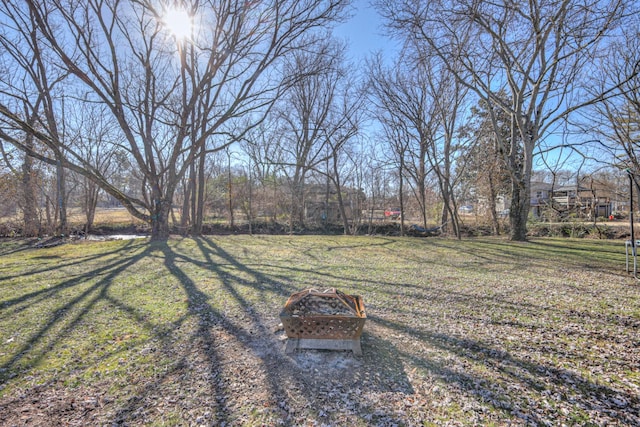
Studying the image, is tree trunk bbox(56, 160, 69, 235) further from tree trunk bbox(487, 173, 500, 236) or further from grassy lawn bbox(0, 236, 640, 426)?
tree trunk bbox(487, 173, 500, 236)

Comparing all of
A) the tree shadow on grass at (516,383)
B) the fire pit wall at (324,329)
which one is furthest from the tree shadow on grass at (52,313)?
the tree shadow on grass at (516,383)

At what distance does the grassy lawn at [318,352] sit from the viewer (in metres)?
1.87

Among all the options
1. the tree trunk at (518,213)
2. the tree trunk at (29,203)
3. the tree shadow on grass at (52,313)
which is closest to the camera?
the tree shadow on grass at (52,313)

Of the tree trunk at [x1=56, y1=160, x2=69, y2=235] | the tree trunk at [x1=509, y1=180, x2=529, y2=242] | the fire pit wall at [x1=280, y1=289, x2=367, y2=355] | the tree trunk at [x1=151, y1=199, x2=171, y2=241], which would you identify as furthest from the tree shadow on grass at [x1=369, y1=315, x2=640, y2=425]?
the tree trunk at [x1=56, y1=160, x2=69, y2=235]

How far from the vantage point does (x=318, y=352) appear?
2.59 metres

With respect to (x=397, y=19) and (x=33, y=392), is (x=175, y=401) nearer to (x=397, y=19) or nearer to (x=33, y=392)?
(x=33, y=392)

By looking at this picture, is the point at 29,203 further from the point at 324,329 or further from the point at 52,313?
the point at 324,329

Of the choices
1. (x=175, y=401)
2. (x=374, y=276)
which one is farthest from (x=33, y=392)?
(x=374, y=276)

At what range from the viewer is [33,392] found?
203cm

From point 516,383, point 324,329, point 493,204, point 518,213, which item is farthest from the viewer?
point 493,204

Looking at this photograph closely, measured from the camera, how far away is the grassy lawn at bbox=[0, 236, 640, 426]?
73.5 inches

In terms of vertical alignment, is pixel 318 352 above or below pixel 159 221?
below

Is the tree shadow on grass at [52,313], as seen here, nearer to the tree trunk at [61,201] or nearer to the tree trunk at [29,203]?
the tree trunk at [61,201]

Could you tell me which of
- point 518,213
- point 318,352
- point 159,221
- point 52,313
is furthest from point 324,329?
point 159,221
